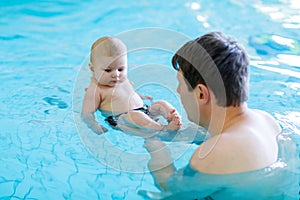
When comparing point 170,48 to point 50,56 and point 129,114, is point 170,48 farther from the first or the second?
point 129,114

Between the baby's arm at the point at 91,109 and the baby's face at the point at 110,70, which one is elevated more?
the baby's face at the point at 110,70

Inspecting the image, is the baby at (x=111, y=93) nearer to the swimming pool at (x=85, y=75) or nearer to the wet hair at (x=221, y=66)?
the swimming pool at (x=85, y=75)

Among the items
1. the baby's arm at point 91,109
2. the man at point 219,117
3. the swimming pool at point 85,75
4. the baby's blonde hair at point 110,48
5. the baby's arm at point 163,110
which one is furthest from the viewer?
the baby's blonde hair at point 110,48

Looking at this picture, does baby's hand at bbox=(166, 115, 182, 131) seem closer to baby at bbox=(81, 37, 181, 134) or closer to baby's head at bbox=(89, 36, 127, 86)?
baby at bbox=(81, 37, 181, 134)

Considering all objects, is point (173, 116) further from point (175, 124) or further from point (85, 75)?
point (85, 75)

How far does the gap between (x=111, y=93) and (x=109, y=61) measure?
7.9 inches

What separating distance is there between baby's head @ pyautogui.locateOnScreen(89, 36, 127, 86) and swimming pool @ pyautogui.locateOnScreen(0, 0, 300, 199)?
0.33m

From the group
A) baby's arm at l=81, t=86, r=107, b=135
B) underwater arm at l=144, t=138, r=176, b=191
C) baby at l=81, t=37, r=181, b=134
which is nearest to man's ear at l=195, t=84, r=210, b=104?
underwater arm at l=144, t=138, r=176, b=191

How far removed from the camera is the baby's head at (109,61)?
3.00m

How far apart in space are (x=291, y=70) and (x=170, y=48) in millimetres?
1036

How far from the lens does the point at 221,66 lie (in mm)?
1994

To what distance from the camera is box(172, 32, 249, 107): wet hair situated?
6.55 feet

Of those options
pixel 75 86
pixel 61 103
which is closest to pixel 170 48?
pixel 75 86

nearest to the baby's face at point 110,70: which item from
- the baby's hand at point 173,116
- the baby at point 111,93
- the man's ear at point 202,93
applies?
the baby at point 111,93
